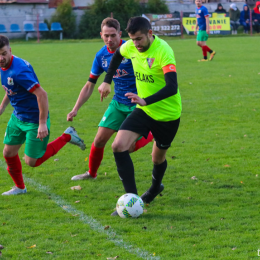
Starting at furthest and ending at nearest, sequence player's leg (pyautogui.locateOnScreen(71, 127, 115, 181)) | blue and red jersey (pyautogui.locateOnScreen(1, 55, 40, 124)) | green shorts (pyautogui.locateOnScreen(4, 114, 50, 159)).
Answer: player's leg (pyautogui.locateOnScreen(71, 127, 115, 181))
green shorts (pyautogui.locateOnScreen(4, 114, 50, 159))
blue and red jersey (pyautogui.locateOnScreen(1, 55, 40, 124))

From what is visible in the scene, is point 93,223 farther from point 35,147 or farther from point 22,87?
point 22,87

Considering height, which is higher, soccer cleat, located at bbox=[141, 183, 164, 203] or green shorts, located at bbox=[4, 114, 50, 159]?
green shorts, located at bbox=[4, 114, 50, 159]

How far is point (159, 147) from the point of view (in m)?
4.75

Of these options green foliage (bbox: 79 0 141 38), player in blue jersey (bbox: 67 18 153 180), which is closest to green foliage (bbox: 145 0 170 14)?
green foliage (bbox: 79 0 141 38)

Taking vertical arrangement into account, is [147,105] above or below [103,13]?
above

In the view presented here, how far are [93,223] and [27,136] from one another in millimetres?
1351

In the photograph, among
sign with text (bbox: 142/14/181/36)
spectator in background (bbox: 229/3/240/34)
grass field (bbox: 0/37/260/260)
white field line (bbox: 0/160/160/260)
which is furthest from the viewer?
spectator in background (bbox: 229/3/240/34)

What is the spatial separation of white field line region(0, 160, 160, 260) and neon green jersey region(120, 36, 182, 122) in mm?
1186

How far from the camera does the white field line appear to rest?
146 inches

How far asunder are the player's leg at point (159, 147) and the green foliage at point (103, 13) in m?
31.1

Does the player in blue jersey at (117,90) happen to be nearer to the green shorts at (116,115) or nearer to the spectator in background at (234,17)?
the green shorts at (116,115)

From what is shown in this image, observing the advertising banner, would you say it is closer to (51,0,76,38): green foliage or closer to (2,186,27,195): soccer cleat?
(51,0,76,38): green foliage

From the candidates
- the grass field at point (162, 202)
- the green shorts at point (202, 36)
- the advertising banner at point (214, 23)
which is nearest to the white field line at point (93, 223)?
the grass field at point (162, 202)

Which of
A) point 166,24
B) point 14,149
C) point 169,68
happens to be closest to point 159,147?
point 169,68
